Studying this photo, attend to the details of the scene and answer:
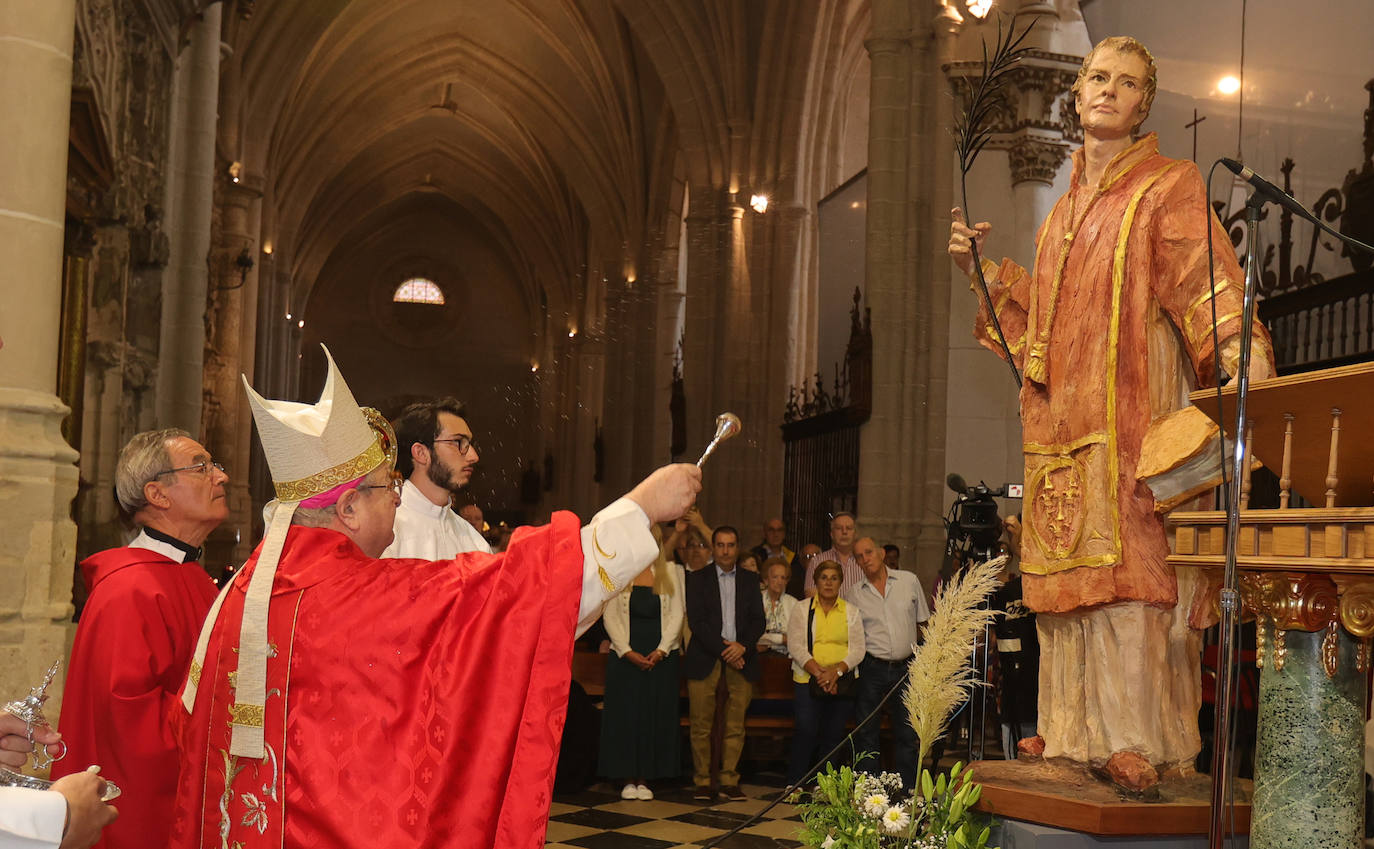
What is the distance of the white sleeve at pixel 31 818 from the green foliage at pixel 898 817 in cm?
222

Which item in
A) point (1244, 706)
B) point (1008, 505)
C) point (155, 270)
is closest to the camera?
point (1244, 706)

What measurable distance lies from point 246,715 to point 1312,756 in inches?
92.4

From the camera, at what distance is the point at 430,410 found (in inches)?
161

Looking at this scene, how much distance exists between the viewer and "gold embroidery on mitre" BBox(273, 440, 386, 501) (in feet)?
Result: 8.45

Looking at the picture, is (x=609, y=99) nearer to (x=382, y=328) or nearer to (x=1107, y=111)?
(x=382, y=328)

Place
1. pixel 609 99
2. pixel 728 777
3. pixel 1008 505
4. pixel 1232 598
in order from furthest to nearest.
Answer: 1. pixel 609 99
2. pixel 1008 505
3. pixel 728 777
4. pixel 1232 598

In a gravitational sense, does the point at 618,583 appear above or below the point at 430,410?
below

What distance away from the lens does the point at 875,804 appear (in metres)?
3.67

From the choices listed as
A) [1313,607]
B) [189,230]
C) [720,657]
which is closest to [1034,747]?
[1313,607]

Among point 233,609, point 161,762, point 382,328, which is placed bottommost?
point 161,762

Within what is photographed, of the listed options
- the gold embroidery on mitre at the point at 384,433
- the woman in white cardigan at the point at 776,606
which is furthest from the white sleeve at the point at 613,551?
the woman in white cardigan at the point at 776,606

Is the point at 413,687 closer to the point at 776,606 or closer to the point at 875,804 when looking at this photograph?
the point at 875,804

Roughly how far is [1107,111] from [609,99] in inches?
903

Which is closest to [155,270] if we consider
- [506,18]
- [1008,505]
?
[1008,505]
